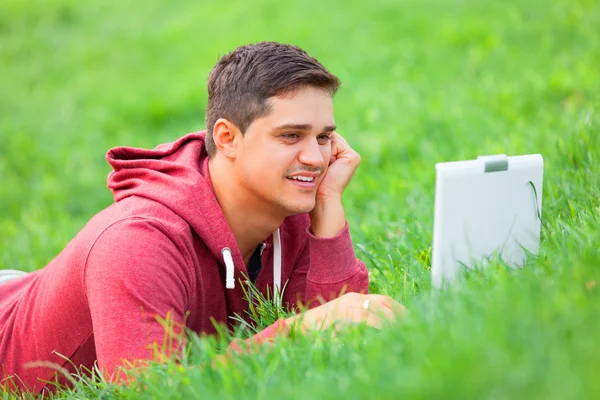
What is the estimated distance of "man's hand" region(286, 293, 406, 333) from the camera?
9.70 feet

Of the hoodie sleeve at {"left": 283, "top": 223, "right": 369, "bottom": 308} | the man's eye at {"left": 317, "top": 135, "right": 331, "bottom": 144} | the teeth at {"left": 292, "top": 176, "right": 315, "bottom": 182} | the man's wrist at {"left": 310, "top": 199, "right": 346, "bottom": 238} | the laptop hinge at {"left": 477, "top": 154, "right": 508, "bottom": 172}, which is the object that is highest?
the man's eye at {"left": 317, "top": 135, "right": 331, "bottom": 144}

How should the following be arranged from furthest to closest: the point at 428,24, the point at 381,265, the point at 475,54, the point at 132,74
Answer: the point at 132,74 < the point at 428,24 < the point at 475,54 < the point at 381,265

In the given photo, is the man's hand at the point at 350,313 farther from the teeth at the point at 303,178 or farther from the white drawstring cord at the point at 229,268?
the teeth at the point at 303,178

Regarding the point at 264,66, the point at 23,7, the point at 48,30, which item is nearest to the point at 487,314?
the point at 264,66

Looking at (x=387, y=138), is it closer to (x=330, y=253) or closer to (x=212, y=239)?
(x=330, y=253)

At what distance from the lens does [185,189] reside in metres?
3.43

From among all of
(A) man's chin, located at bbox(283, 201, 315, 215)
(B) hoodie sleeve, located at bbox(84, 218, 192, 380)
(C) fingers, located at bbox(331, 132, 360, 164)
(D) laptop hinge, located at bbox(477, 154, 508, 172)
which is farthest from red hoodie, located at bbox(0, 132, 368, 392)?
(D) laptop hinge, located at bbox(477, 154, 508, 172)

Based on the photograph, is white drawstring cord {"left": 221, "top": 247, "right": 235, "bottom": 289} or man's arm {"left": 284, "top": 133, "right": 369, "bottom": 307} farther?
man's arm {"left": 284, "top": 133, "right": 369, "bottom": 307}

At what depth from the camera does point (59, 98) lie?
1102cm

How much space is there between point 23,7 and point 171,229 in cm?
1242

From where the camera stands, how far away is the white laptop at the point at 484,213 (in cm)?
300

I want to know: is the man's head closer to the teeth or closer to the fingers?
the teeth

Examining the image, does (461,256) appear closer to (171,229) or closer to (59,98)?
(171,229)

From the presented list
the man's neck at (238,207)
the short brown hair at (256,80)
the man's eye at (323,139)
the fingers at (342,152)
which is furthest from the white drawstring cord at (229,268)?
the fingers at (342,152)
